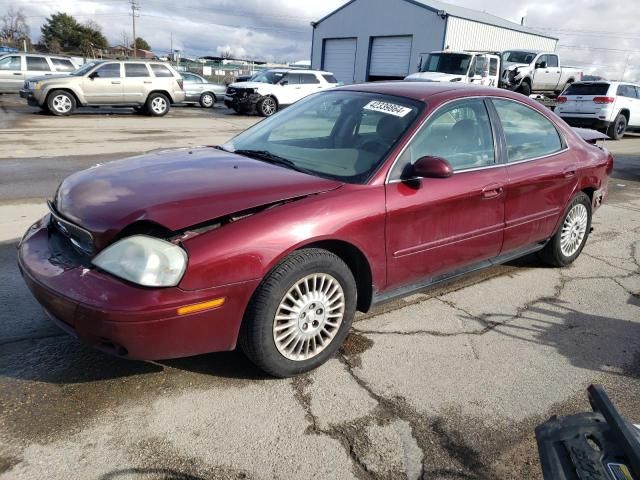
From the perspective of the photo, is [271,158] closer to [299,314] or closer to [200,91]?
[299,314]

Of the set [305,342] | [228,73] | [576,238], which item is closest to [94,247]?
[305,342]

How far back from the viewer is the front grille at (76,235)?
8.68ft

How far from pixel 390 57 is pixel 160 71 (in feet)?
69.1

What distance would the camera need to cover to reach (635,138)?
1895 centimetres

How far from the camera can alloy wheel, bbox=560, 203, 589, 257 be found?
15.5 feet

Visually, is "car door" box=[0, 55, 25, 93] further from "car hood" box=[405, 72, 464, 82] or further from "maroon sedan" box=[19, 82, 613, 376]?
"maroon sedan" box=[19, 82, 613, 376]

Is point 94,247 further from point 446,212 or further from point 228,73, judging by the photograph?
point 228,73

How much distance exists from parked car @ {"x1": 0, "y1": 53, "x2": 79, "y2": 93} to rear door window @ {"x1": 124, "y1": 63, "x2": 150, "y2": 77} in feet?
13.6

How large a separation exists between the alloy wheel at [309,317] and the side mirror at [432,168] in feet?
2.79

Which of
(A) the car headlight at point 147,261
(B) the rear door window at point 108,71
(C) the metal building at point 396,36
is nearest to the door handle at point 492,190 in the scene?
(A) the car headlight at point 147,261

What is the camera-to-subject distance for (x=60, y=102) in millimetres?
16172

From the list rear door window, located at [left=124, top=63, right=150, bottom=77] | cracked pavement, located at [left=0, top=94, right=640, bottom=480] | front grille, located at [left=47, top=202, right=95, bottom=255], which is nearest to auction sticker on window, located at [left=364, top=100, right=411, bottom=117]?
cracked pavement, located at [left=0, top=94, right=640, bottom=480]

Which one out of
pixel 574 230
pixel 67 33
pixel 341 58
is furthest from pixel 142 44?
pixel 574 230

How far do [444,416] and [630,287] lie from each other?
2890 mm
